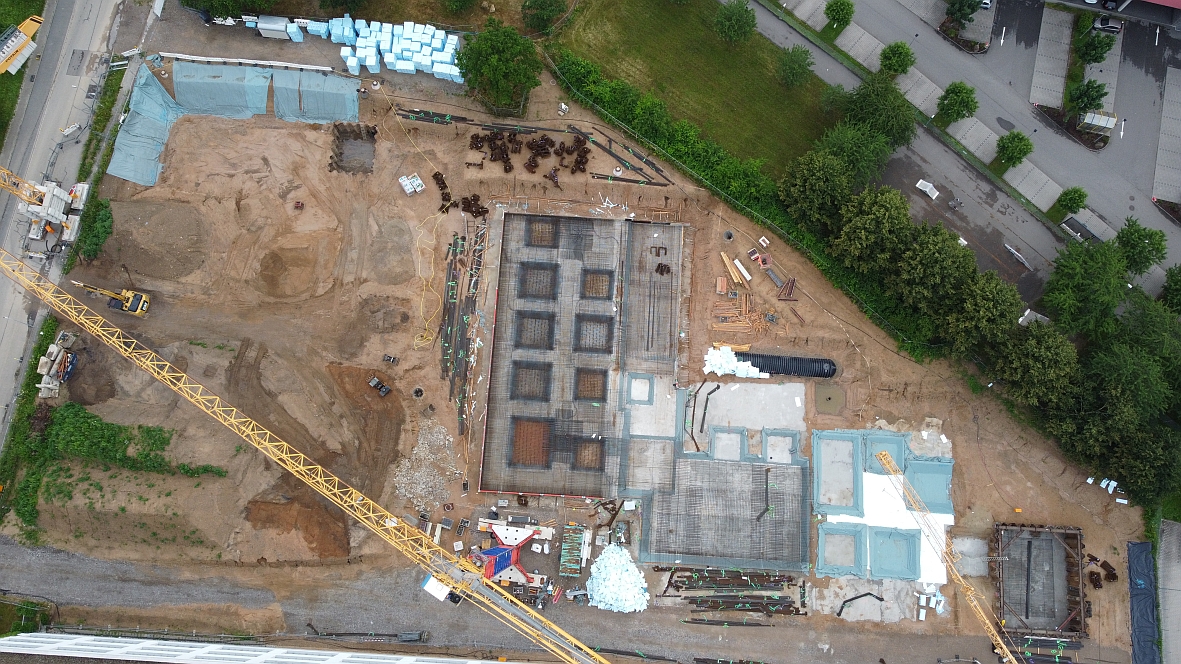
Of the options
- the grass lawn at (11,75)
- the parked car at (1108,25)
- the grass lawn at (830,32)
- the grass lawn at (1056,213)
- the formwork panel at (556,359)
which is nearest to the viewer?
the formwork panel at (556,359)

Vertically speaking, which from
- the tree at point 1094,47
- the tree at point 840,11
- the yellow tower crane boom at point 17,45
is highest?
the tree at point 840,11

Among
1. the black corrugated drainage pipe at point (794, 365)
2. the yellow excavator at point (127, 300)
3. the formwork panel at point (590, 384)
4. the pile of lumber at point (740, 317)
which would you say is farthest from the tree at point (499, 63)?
the yellow excavator at point (127, 300)

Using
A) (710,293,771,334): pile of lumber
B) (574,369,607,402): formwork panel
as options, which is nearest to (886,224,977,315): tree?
(710,293,771,334): pile of lumber

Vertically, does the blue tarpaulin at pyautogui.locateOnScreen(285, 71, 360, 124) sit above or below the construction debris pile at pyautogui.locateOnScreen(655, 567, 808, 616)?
above

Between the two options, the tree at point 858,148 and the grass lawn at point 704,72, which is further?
the grass lawn at point 704,72

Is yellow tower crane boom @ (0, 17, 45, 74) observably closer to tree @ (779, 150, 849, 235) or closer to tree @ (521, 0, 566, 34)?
tree @ (521, 0, 566, 34)

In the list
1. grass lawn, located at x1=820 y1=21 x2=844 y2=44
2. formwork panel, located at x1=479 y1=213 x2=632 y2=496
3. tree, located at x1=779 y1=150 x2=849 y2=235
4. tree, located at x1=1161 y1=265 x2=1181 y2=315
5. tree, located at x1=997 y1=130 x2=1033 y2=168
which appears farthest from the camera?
grass lawn, located at x1=820 y1=21 x2=844 y2=44

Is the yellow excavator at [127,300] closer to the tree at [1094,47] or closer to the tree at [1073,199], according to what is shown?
the tree at [1073,199]

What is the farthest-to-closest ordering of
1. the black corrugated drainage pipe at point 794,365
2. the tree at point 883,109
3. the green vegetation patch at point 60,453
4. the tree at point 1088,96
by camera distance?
the black corrugated drainage pipe at point 794,365, the tree at point 1088,96, the tree at point 883,109, the green vegetation patch at point 60,453

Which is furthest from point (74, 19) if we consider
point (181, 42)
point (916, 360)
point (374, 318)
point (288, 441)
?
point (916, 360)
